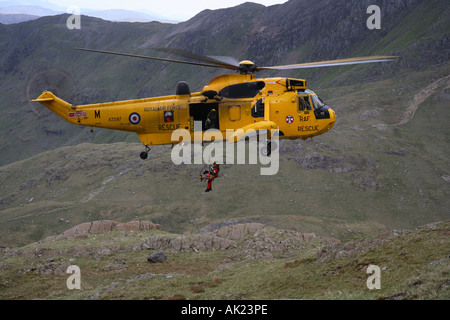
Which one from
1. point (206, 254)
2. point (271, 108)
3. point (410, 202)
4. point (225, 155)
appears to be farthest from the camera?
point (225, 155)

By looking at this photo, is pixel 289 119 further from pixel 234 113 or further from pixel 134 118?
pixel 134 118

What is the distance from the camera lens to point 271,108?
25828 mm

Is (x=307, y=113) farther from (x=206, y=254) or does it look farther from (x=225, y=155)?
(x=225, y=155)

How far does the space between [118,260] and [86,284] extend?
5511 mm

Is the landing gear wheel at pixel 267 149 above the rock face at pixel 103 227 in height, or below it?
above

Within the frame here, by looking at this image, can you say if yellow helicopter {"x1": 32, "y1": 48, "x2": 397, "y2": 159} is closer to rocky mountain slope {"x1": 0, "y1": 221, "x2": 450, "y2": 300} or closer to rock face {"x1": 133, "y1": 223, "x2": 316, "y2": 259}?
rocky mountain slope {"x1": 0, "y1": 221, "x2": 450, "y2": 300}

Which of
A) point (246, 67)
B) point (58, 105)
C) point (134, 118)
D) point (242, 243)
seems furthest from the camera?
point (242, 243)

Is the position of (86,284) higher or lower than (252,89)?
lower

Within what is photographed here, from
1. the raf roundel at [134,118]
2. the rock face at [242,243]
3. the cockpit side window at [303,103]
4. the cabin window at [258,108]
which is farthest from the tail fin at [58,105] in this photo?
the cockpit side window at [303,103]
